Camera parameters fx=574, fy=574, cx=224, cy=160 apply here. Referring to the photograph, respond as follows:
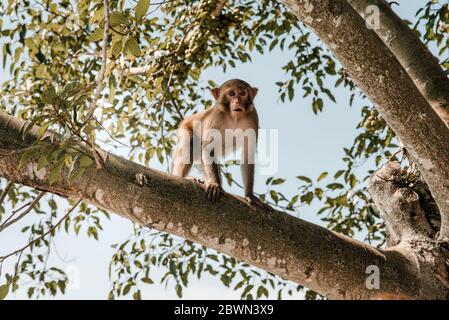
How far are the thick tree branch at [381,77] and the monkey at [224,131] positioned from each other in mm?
2054

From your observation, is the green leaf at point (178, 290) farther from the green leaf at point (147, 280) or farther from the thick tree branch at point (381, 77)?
the thick tree branch at point (381, 77)

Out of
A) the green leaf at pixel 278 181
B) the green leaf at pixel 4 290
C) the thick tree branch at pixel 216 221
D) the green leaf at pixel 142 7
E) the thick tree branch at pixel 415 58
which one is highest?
the thick tree branch at pixel 415 58

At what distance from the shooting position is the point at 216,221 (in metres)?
2.95

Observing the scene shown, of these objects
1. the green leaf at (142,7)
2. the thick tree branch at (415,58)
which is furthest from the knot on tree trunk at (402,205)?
the green leaf at (142,7)

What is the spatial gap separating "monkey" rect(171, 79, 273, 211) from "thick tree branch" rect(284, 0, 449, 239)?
2054 millimetres

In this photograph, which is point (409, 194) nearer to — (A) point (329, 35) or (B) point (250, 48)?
(A) point (329, 35)

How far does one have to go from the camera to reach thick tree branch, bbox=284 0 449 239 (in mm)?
2764

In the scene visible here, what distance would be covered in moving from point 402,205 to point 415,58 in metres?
0.96

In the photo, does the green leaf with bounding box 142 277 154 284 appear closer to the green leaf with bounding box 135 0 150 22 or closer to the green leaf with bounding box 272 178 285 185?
the green leaf with bounding box 272 178 285 185

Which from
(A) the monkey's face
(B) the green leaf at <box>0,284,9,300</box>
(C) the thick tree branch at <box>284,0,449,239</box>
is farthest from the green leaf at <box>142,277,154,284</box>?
(C) the thick tree branch at <box>284,0,449,239</box>

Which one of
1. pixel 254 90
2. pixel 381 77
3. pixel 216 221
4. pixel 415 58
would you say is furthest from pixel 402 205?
pixel 254 90

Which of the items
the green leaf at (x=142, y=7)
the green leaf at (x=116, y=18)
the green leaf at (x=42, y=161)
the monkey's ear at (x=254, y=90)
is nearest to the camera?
the green leaf at (x=142, y=7)

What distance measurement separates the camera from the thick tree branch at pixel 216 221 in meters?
2.94
